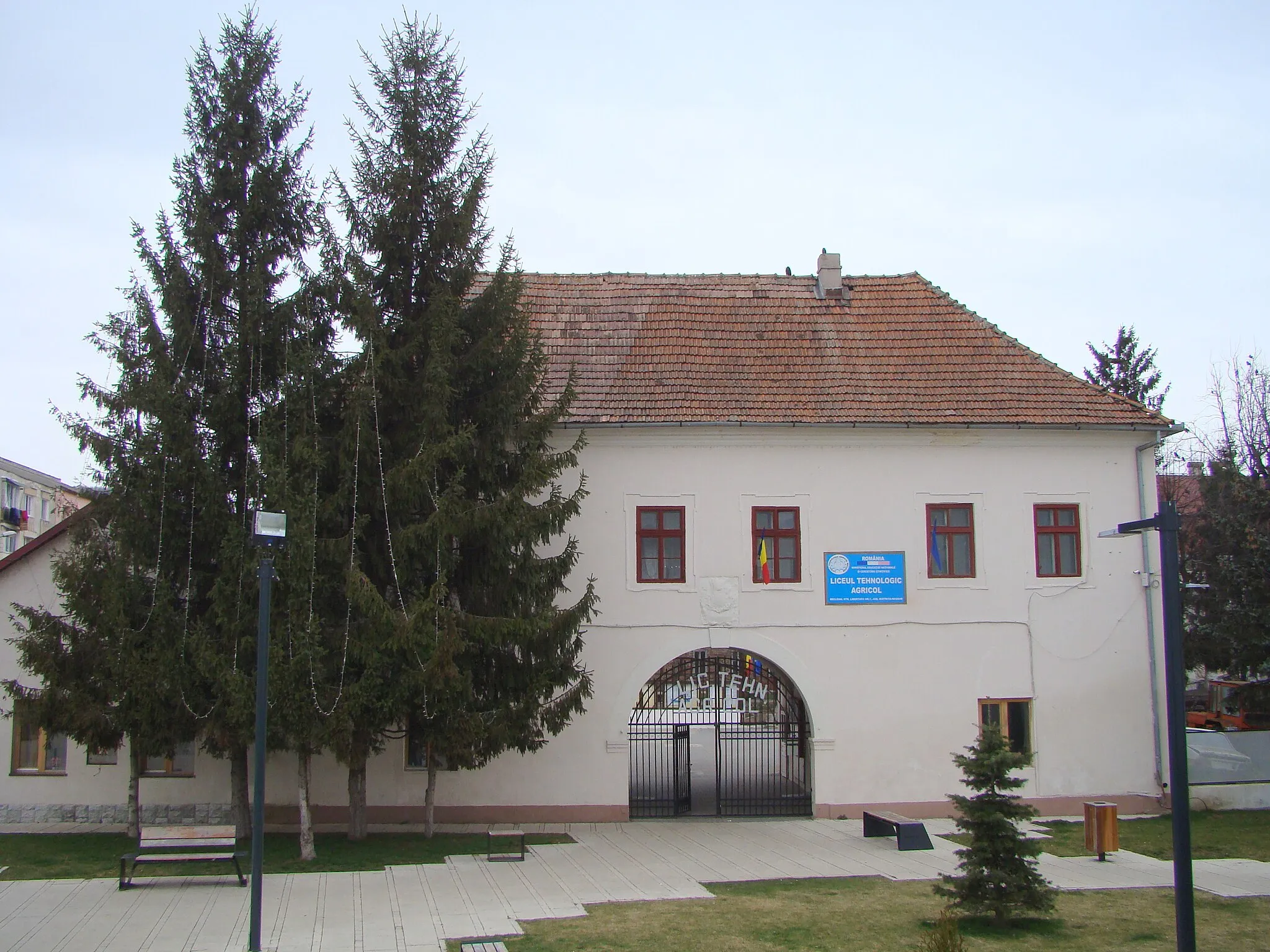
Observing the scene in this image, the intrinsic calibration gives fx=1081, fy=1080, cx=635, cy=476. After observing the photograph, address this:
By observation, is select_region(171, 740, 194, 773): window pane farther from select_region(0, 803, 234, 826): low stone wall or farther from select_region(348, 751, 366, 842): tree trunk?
select_region(348, 751, 366, 842): tree trunk

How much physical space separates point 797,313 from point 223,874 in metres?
14.1

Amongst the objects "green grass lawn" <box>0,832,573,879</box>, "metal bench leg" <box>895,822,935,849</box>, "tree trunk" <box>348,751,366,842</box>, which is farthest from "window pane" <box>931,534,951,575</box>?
"tree trunk" <box>348,751,366,842</box>

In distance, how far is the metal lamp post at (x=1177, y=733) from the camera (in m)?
8.27

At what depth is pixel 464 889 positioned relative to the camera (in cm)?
1330

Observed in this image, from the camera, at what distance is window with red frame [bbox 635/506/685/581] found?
1919 cm

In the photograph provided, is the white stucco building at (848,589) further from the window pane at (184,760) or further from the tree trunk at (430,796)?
the tree trunk at (430,796)

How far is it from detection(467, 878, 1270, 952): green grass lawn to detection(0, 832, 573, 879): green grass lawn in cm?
426

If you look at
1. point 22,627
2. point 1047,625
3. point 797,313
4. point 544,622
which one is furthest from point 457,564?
point 1047,625

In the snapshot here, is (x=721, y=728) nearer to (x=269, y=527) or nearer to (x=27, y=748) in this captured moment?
(x=269, y=527)

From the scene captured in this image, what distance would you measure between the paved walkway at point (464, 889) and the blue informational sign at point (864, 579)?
3.94 m

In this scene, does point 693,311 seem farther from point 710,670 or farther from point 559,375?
point 710,670

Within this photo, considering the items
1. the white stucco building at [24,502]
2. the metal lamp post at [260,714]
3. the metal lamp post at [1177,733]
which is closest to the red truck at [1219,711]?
the metal lamp post at [1177,733]

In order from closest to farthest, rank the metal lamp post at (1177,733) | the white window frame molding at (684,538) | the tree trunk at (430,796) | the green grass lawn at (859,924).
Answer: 1. the metal lamp post at (1177,733)
2. the green grass lawn at (859,924)
3. the tree trunk at (430,796)
4. the white window frame molding at (684,538)

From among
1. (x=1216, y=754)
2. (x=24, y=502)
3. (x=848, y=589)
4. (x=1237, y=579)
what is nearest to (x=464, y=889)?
(x=848, y=589)
